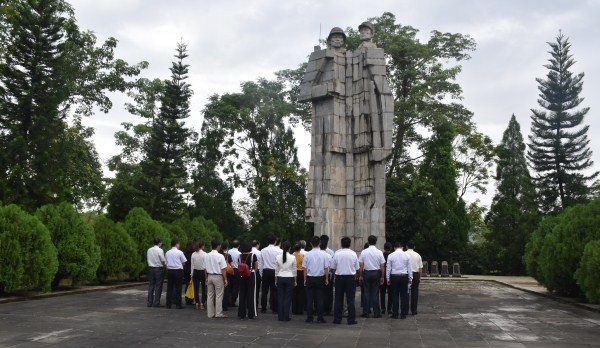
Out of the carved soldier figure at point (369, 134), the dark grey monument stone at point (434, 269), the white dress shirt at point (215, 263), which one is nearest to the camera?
the white dress shirt at point (215, 263)

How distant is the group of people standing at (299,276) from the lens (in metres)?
9.77

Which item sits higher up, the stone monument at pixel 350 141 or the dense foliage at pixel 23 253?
the stone monument at pixel 350 141

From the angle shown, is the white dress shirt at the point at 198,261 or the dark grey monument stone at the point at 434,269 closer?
the white dress shirt at the point at 198,261

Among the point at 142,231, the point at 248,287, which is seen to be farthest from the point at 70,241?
the point at 248,287

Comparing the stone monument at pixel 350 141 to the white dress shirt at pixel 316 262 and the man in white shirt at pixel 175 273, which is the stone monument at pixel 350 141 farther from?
the white dress shirt at pixel 316 262

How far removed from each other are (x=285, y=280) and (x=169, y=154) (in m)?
21.7

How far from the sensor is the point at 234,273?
37.8 feet

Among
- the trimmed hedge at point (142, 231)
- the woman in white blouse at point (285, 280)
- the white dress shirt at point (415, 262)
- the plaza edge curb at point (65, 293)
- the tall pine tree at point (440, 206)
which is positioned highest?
the tall pine tree at point (440, 206)

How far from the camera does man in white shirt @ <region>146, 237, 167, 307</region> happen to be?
11641 millimetres

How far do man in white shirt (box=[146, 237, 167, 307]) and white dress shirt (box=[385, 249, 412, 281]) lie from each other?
15.4 ft

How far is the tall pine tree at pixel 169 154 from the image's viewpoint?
29359mm

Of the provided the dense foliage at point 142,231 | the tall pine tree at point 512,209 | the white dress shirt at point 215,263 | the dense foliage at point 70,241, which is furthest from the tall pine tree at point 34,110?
the tall pine tree at point 512,209

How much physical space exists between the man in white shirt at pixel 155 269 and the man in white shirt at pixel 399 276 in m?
4.70

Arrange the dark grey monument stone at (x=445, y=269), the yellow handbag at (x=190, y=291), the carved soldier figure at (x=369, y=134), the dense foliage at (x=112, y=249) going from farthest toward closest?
1. the dark grey monument stone at (x=445, y=269)
2. the carved soldier figure at (x=369, y=134)
3. the dense foliage at (x=112, y=249)
4. the yellow handbag at (x=190, y=291)
